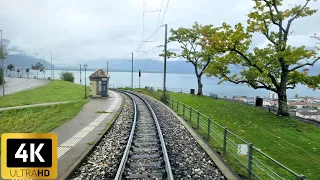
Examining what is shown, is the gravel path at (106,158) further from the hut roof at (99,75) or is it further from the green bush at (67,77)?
the green bush at (67,77)

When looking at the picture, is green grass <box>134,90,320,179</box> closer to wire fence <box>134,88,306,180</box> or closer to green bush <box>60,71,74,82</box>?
wire fence <box>134,88,306,180</box>

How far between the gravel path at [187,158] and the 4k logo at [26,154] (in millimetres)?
4071

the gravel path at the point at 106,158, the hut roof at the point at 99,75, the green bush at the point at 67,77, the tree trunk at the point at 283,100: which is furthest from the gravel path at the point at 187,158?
the green bush at the point at 67,77

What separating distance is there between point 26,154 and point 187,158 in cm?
591

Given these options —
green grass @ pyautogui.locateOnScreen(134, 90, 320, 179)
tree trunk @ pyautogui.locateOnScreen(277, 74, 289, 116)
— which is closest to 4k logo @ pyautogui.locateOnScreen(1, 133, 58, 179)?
green grass @ pyautogui.locateOnScreen(134, 90, 320, 179)

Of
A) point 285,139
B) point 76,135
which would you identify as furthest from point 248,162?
point 285,139

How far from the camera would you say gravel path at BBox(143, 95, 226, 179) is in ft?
25.2

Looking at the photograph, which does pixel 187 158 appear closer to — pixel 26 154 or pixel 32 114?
pixel 26 154

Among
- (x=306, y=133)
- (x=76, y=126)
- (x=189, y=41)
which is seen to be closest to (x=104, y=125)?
(x=76, y=126)

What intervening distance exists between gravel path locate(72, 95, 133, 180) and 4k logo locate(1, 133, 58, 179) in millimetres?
3148

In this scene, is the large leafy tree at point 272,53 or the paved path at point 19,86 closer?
the large leafy tree at point 272,53

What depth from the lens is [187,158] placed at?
907cm

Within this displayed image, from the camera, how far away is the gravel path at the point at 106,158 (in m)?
7.52

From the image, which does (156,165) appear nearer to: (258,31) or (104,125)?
(104,125)
